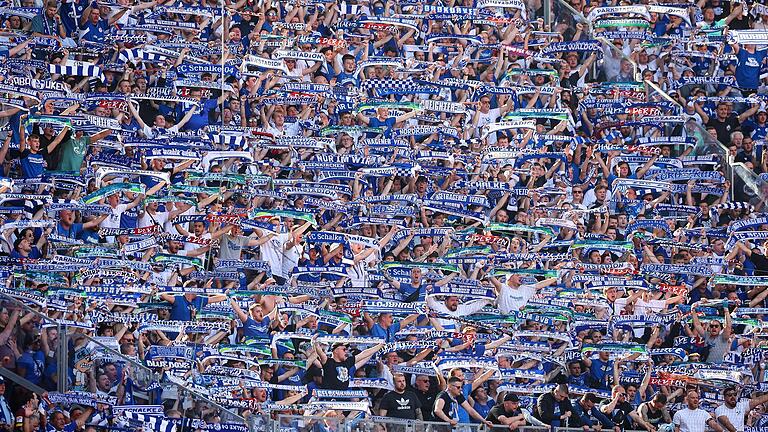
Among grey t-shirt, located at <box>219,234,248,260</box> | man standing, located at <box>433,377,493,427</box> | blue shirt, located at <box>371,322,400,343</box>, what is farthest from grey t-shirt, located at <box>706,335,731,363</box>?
grey t-shirt, located at <box>219,234,248,260</box>

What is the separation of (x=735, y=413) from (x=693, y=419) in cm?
59

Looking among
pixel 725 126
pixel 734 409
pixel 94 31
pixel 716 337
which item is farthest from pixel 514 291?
pixel 94 31

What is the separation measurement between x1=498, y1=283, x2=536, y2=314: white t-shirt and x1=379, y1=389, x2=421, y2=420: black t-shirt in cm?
333

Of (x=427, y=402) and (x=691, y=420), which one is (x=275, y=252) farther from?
(x=691, y=420)

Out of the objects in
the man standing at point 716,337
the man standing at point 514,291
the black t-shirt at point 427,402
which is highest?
the man standing at point 514,291

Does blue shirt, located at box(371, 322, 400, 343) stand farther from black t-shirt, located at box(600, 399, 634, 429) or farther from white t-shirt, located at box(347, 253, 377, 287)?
black t-shirt, located at box(600, 399, 634, 429)

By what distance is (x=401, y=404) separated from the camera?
2517cm

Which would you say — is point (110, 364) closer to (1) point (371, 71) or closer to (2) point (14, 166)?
(2) point (14, 166)

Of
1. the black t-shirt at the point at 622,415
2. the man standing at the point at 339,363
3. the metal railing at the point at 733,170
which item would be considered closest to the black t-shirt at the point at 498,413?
the black t-shirt at the point at 622,415

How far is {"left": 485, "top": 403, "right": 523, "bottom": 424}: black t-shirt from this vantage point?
82.8 feet

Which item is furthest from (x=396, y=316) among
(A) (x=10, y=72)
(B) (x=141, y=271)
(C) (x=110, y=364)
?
(A) (x=10, y=72)

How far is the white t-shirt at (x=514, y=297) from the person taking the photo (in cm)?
2833

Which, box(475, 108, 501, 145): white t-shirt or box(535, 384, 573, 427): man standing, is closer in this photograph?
box(535, 384, 573, 427): man standing

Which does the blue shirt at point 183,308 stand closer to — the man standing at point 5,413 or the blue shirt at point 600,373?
the man standing at point 5,413
